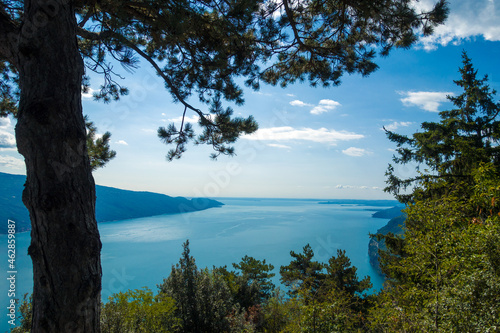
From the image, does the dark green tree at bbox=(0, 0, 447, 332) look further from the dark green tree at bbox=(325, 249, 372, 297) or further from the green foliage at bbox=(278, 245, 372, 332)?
the dark green tree at bbox=(325, 249, 372, 297)

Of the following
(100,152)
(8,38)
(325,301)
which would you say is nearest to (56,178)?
(8,38)

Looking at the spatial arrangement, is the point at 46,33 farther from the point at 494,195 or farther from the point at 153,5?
the point at 494,195

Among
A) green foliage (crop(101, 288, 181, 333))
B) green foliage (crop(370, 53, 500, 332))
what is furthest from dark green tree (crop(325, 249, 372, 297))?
green foliage (crop(101, 288, 181, 333))

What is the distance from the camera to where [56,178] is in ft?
4.26

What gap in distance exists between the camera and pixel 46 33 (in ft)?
4.72

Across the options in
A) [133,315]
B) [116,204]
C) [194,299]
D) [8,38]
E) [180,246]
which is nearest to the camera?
[8,38]

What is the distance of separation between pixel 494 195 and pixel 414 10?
321 centimetres

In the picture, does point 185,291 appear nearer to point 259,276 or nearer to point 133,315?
point 133,315

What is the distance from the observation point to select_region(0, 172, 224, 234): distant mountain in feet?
54.8

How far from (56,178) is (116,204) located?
47948mm

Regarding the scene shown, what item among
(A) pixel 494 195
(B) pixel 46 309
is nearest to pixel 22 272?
(B) pixel 46 309

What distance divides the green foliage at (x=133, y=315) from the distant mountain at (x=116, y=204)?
18908 millimetres

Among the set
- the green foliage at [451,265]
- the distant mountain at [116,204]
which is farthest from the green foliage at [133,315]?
the distant mountain at [116,204]

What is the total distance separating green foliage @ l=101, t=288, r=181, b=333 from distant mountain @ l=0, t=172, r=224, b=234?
1891cm
